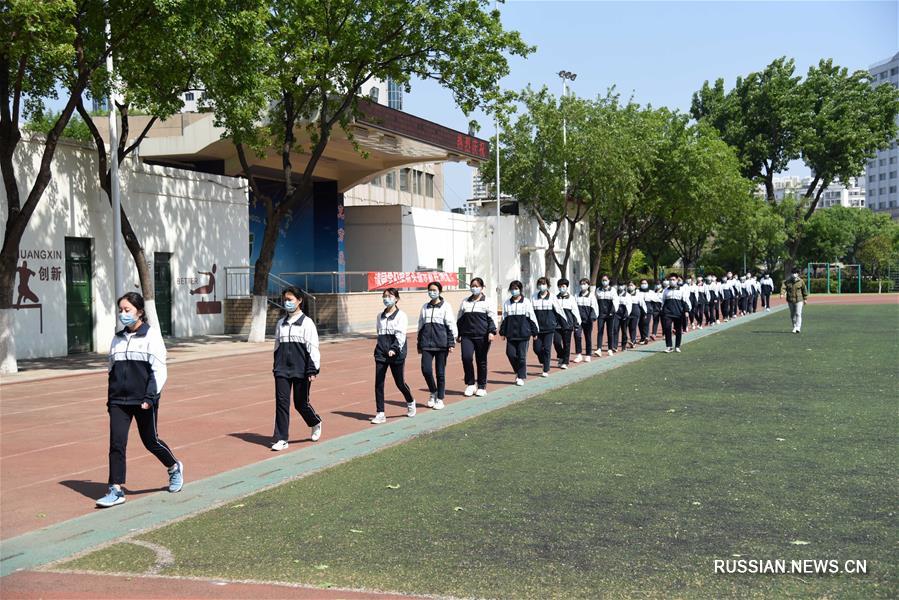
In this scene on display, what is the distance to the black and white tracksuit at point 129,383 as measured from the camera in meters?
7.80

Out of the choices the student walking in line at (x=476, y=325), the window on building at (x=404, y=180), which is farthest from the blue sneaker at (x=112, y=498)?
the window on building at (x=404, y=180)

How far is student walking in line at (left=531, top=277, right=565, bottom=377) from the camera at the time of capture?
17766 mm

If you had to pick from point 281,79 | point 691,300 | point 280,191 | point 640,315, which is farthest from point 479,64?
point 280,191

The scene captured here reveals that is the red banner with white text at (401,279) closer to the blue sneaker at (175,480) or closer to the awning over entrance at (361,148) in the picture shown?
the awning over entrance at (361,148)

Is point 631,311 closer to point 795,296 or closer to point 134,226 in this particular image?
point 795,296

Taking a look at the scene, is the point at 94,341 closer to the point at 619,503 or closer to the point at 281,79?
the point at 281,79

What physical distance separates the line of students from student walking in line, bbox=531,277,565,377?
0.02m

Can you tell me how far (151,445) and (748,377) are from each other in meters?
11.2

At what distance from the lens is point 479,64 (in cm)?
2606

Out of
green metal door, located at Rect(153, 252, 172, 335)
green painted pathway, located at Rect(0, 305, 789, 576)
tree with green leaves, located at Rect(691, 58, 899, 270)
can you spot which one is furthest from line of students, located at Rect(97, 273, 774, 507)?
tree with green leaves, located at Rect(691, 58, 899, 270)

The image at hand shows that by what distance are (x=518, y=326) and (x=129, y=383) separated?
29.7 ft

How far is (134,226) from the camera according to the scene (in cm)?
2692

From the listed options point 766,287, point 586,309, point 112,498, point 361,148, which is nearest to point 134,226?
point 361,148

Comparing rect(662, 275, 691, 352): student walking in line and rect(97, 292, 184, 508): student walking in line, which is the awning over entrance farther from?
rect(97, 292, 184, 508): student walking in line
